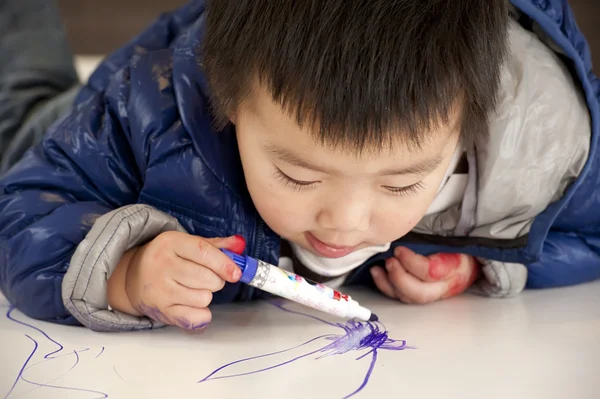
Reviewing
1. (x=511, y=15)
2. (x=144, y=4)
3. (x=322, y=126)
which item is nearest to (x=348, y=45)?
(x=322, y=126)

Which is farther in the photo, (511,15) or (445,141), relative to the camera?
(511,15)

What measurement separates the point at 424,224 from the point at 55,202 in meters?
0.38

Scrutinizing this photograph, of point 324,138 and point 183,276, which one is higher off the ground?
point 324,138

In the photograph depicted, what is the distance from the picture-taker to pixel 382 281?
82 cm

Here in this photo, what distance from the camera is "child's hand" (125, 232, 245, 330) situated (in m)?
0.67

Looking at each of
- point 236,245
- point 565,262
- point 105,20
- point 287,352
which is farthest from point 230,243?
point 105,20

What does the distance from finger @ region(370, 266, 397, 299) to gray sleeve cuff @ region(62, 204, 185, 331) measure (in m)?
0.25

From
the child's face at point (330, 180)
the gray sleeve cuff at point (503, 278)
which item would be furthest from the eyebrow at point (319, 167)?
the gray sleeve cuff at point (503, 278)

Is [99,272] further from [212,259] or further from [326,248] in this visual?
[326,248]

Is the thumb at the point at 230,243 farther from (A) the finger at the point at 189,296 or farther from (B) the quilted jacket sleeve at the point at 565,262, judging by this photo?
(B) the quilted jacket sleeve at the point at 565,262

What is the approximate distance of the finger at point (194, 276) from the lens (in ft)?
2.20

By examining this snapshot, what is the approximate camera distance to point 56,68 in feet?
4.19

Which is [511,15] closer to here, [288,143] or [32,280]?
[288,143]

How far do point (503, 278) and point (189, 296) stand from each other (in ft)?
1.12
